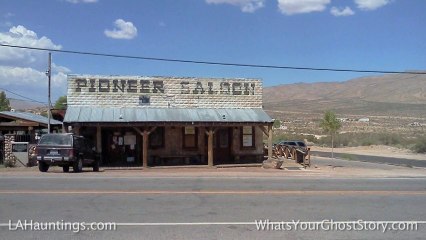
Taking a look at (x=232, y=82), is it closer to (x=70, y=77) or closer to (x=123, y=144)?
(x=123, y=144)

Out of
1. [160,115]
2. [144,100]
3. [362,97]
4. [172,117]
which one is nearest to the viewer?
[172,117]

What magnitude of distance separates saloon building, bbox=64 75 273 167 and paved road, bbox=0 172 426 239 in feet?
36.6

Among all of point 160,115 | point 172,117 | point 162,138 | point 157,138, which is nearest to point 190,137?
point 162,138

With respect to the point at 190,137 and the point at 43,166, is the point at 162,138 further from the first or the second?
the point at 43,166

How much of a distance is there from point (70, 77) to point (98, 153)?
4.55 m

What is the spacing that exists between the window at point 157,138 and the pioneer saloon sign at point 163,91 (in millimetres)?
1445

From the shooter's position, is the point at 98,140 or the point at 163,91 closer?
the point at 98,140

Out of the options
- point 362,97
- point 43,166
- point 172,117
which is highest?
point 362,97

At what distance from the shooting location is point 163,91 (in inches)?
1147

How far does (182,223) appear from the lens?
945cm

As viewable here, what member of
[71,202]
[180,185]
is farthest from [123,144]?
[71,202]

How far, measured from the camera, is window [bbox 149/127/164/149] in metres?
29.1

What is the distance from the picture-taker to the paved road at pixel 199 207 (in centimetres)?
869

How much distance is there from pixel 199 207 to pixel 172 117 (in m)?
16.4
